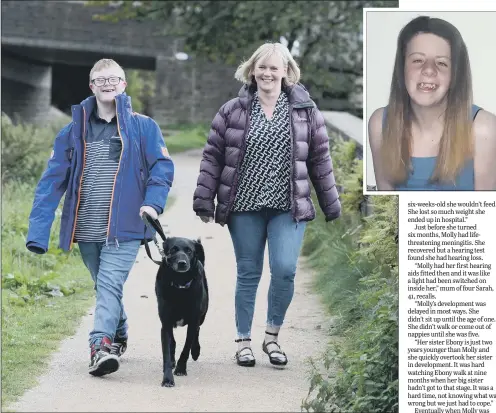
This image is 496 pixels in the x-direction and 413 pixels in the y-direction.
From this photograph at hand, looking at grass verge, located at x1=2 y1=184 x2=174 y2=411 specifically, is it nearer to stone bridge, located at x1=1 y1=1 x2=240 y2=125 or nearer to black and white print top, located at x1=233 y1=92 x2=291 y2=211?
black and white print top, located at x1=233 y1=92 x2=291 y2=211

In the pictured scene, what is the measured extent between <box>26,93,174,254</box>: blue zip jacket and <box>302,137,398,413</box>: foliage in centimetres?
132

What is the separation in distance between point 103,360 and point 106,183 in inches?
39.9

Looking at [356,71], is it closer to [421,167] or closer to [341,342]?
[341,342]

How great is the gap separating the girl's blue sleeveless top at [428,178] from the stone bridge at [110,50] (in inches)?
1186

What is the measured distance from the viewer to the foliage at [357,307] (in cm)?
593

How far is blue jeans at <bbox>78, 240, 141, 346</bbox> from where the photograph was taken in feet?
22.7

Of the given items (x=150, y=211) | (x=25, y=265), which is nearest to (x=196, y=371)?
(x=150, y=211)

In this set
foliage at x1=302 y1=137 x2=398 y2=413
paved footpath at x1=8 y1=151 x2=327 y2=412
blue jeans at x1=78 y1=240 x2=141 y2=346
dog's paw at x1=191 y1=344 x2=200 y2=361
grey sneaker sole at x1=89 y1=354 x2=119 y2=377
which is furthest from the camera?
dog's paw at x1=191 y1=344 x2=200 y2=361

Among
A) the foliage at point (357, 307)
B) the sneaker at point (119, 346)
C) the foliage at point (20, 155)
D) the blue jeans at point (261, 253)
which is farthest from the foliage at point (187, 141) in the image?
the blue jeans at point (261, 253)

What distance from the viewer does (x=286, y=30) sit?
82.5 ft

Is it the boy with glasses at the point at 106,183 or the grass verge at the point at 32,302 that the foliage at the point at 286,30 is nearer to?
the grass verge at the point at 32,302

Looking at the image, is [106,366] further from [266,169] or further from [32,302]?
[32,302]

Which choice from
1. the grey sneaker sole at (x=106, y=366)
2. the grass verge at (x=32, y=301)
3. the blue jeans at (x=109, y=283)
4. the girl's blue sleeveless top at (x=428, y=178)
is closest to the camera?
the girl's blue sleeveless top at (x=428, y=178)

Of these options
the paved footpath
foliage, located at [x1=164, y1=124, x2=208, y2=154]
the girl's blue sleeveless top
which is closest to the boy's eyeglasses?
the paved footpath
